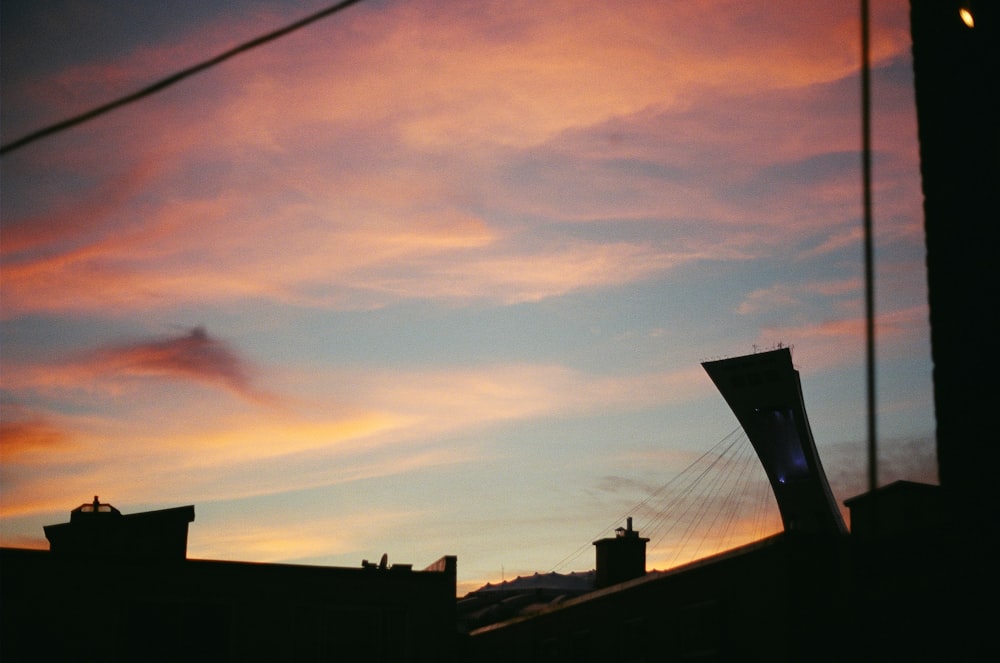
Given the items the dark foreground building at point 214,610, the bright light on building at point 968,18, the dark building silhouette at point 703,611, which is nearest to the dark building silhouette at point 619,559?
the dark building silhouette at point 703,611

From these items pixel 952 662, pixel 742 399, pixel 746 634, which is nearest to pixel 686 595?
pixel 746 634

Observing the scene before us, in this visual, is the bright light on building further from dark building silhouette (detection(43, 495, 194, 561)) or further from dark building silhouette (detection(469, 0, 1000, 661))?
dark building silhouette (detection(43, 495, 194, 561))

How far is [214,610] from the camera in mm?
30812

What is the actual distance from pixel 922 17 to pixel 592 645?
23.6m

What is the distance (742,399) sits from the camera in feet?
289

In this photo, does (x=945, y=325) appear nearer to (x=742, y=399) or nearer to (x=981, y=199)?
(x=981, y=199)

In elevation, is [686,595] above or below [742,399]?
below

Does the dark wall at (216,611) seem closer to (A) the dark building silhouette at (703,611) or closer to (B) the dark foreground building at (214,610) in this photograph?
(B) the dark foreground building at (214,610)

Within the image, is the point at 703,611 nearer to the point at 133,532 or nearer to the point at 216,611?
the point at 216,611

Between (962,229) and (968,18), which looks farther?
(968,18)

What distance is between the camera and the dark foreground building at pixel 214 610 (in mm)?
29141

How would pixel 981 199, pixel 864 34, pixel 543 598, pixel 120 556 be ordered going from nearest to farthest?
A: pixel 864 34, pixel 981 199, pixel 120 556, pixel 543 598

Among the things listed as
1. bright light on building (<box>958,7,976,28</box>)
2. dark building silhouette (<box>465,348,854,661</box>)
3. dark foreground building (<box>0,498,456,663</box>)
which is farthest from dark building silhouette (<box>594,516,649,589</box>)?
bright light on building (<box>958,7,976,28</box>)

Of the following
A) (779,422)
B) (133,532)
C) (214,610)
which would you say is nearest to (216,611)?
(214,610)
